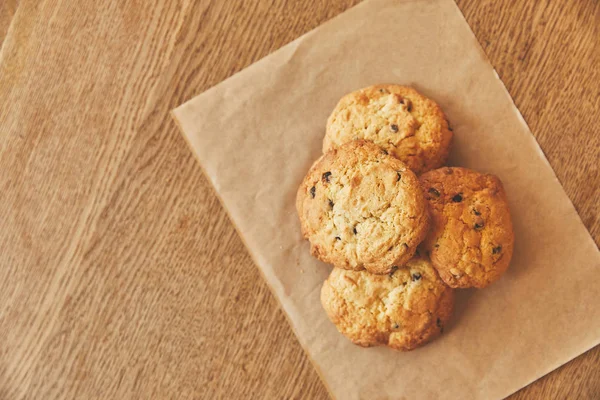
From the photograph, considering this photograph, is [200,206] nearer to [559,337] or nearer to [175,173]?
[175,173]

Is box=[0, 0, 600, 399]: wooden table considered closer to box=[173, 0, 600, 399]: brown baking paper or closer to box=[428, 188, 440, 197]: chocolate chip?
box=[173, 0, 600, 399]: brown baking paper

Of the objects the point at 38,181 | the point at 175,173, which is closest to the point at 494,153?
the point at 175,173

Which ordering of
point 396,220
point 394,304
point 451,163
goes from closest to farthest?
point 396,220 → point 394,304 → point 451,163

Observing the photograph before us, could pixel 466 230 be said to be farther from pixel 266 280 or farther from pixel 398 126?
pixel 266 280

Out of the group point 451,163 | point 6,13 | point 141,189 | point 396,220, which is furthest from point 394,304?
point 6,13

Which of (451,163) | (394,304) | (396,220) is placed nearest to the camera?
(396,220)

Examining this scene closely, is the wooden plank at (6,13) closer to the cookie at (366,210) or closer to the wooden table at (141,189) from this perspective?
the wooden table at (141,189)
